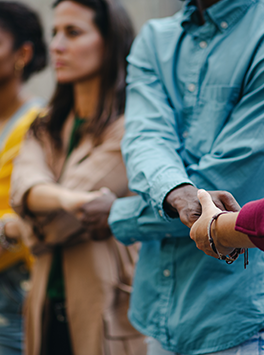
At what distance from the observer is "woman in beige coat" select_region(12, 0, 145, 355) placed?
2049mm

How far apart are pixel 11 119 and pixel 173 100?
5.34ft

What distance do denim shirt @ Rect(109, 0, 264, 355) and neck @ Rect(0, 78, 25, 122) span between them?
5.25 ft

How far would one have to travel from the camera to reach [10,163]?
2.63m

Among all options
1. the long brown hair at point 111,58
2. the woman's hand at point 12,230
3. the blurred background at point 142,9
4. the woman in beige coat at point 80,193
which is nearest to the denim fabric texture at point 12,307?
the woman's hand at point 12,230

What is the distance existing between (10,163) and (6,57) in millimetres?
768

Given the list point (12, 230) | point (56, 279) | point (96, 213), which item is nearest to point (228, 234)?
point (96, 213)

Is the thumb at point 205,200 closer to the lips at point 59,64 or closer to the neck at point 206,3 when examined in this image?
the neck at point 206,3

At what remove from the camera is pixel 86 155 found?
2.14 m

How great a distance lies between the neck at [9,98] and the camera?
9.84ft

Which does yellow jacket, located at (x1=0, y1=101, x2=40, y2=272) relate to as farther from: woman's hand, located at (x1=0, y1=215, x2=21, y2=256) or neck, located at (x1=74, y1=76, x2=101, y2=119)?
neck, located at (x1=74, y1=76, x2=101, y2=119)

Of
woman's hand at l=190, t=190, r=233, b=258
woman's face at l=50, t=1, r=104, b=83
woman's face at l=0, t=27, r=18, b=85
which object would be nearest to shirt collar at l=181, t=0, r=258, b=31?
woman's hand at l=190, t=190, r=233, b=258

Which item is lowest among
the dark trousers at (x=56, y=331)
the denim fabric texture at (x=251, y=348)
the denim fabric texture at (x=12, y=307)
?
the denim fabric texture at (x=12, y=307)

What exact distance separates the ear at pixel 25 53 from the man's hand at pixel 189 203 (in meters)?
2.14

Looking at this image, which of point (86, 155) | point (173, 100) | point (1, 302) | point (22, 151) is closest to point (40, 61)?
point (22, 151)
